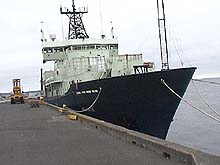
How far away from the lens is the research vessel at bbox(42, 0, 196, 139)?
1738 centimetres

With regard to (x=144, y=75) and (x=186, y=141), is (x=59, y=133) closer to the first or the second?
(x=144, y=75)

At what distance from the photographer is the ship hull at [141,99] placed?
17.2 meters

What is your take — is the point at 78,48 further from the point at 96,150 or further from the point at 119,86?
the point at 96,150

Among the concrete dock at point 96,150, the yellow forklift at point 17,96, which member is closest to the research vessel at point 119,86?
the concrete dock at point 96,150

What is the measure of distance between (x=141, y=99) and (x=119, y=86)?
1.13 meters

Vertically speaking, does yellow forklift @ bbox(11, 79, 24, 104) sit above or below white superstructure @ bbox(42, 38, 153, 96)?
below

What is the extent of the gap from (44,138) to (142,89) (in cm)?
657

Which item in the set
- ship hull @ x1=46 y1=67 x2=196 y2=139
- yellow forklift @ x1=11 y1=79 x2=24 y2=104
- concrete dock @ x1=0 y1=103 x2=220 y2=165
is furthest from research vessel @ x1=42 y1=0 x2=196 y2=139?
yellow forklift @ x1=11 y1=79 x2=24 y2=104

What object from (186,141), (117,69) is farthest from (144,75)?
(186,141)

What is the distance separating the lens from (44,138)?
12.0 m

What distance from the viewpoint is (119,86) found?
58.6 feet

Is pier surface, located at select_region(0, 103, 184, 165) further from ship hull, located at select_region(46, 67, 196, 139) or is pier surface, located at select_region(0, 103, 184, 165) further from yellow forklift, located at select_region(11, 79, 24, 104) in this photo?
yellow forklift, located at select_region(11, 79, 24, 104)

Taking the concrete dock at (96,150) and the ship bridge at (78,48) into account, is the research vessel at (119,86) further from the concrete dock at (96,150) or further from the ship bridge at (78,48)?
the concrete dock at (96,150)

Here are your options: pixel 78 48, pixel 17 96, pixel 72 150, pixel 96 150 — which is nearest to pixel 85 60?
pixel 78 48
